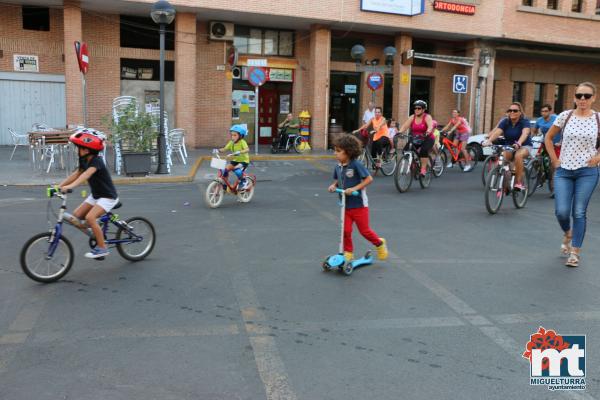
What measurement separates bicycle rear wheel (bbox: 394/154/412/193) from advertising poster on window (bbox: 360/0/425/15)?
41.6 feet

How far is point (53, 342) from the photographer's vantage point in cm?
425

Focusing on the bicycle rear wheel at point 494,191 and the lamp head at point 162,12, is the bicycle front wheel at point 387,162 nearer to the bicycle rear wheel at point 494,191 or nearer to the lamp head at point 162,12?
the bicycle rear wheel at point 494,191

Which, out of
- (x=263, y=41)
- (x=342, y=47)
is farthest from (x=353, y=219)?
(x=342, y=47)

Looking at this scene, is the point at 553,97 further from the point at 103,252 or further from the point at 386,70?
the point at 103,252

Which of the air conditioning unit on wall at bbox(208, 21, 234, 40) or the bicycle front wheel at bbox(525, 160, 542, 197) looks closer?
the bicycle front wheel at bbox(525, 160, 542, 197)

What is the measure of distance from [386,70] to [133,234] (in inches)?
787

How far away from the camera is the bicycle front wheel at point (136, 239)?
21.4 ft

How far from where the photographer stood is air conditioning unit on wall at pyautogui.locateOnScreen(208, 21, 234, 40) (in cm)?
2280

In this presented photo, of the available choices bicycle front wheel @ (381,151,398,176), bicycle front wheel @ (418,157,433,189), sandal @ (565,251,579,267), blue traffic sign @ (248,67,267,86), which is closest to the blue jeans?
sandal @ (565,251,579,267)

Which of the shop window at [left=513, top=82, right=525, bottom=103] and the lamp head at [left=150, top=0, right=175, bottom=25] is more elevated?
the lamp head at [left=150, top=0, right=175, bottom=25]

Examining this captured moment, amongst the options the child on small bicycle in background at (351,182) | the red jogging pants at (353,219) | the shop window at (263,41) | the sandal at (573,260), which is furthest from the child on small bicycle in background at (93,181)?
the shop window at (263,41)

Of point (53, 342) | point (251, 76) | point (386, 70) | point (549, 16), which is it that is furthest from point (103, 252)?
point (549, 16)

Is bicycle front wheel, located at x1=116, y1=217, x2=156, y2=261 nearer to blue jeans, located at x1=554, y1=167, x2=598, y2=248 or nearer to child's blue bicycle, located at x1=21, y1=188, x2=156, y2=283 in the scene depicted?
child's blue bicycle, located at x1=21, y1=188, x2=156, y2=283

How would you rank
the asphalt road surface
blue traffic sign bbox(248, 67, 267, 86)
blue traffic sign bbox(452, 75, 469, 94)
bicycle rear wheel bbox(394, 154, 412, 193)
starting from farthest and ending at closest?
blue traffic sign bbox(452, 75, 469, 94)
blue traffic sign bbox(248, 67, 267, 86)
bicycle rear wheel bbox(394, 154, 412, 193)
the asphalt road surface
